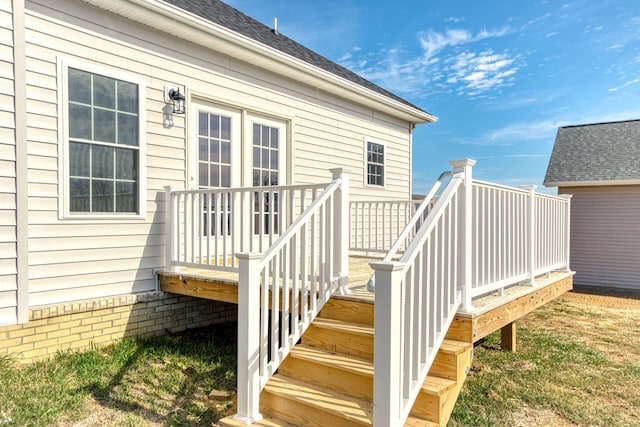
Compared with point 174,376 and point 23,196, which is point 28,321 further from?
point 174,376

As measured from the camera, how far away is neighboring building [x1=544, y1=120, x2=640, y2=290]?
10.4 m

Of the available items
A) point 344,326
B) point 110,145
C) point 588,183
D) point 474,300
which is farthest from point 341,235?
point 588,183

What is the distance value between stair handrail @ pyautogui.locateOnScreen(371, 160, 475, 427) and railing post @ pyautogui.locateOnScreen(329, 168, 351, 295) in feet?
2.78

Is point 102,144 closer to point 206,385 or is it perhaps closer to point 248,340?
point 206,385

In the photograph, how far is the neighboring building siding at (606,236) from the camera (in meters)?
10.4

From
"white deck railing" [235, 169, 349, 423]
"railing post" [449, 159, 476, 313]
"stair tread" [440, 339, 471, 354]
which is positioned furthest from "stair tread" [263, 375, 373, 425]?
"railing post" [449, 159, 476, 313]

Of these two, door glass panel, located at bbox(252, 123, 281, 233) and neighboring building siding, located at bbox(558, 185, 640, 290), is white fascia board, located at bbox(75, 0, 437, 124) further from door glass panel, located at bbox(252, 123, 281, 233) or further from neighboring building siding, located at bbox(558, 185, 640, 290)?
neighboring building siding, located at bbox(558, 185, 640, 290)

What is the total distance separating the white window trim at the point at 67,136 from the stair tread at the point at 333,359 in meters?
2.54

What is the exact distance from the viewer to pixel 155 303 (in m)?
4.76

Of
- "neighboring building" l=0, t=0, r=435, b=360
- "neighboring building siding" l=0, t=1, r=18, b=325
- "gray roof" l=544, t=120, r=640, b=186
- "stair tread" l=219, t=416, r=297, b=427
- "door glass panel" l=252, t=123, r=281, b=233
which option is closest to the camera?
"stair tread" l=219, t=416, r=297, b=427

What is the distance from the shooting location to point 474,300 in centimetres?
340

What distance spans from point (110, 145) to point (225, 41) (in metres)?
1.87

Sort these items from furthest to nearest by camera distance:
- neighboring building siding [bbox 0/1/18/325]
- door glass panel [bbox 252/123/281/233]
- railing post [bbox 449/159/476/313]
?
door glass panel [bbox 252/123/281/233]
neighboring building siding [bbox 0/1/18/325]
railing post [bbox 449/159/476/313]

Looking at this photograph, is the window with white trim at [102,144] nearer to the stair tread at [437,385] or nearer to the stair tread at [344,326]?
the stair tread at [344,326]
